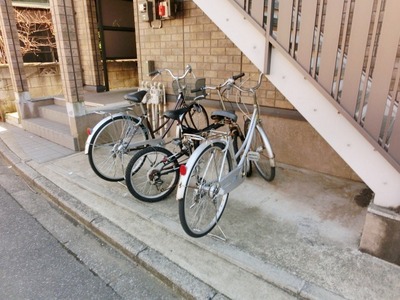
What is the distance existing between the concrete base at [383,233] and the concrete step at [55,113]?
18.0 feet

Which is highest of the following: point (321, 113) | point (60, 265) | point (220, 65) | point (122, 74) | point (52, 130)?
point (220, 65)

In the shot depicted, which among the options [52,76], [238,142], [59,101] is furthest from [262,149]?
[52,76]

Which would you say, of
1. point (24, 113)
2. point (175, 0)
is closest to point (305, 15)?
point (175, 0)

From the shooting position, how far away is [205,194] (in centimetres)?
273

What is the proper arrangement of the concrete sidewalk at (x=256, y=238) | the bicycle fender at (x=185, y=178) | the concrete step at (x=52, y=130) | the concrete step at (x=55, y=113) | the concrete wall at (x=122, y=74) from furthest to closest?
the concrete wall at (x=122, y=74) → the concrete step at (x=55, y=113) → the concrete step at (x=52, y=130) → the bicycle fender at (x=185, y=178) → the concrete sidewalk at (x=256, y=238)

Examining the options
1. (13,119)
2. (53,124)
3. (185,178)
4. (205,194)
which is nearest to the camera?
(185,178)

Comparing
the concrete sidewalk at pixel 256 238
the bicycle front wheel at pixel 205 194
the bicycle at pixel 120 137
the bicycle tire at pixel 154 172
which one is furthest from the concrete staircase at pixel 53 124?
the bicycle front wheel at pixel 205 194

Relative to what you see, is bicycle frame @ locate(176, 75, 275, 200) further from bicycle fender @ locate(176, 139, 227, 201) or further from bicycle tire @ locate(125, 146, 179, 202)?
bicycle tire @ locate(125, 146, 179, 202)

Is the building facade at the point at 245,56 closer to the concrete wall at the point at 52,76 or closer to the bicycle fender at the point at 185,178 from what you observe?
the concrete wall at the point at 52,76

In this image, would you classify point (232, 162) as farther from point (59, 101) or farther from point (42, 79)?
point (42, 79)

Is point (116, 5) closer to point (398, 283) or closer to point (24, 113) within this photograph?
point (24, 113)

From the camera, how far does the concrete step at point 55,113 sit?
5.95 m

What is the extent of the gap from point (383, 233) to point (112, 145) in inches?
120

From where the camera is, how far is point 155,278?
246 centimetres
